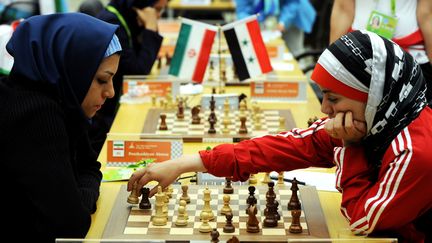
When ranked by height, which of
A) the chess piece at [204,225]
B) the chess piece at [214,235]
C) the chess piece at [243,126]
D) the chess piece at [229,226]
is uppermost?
the chess piece at [214,235]

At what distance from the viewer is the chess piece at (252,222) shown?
2.44m

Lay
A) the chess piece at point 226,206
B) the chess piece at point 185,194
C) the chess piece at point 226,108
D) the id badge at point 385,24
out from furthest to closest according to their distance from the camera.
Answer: the id badge at point 385,24 < the chess piece at point 226,108 < the chess piece at point 185,194 < the chess piece at point 226,206

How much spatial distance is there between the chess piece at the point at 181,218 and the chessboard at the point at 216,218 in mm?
14

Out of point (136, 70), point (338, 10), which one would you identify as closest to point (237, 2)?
point (136, 70)

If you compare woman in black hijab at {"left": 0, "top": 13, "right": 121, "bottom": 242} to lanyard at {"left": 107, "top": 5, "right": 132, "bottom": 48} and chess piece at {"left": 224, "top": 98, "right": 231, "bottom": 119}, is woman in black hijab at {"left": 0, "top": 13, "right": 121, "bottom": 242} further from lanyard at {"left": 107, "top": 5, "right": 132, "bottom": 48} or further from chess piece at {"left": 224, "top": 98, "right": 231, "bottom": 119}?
lanyard at {"left": 107, "top": 5, "right": 132, "bottom": 48}

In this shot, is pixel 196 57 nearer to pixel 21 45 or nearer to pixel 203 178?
pixel 203 178

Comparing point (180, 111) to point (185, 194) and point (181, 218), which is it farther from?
point (181, 218)

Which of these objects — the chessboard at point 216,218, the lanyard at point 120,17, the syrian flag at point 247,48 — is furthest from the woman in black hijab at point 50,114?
the lanyard at point 120,17

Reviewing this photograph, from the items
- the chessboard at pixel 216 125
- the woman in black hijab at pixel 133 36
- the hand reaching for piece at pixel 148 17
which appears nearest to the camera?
the chessboard at pixel 216 125

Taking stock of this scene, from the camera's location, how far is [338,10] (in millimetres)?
4250

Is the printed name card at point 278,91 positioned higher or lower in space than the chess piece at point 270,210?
lower

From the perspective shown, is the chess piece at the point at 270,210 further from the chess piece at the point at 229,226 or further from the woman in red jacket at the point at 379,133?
the woman in red jacket at the point at 379,133

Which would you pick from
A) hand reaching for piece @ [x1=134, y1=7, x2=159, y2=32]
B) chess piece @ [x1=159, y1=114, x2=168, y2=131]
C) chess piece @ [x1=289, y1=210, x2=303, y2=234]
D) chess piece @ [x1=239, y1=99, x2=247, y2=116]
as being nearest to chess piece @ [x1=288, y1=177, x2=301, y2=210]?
chess piece @ [x1=289, y1=210, x2=303, y2=234]

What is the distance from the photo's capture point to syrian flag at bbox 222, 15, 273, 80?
4504 mm
